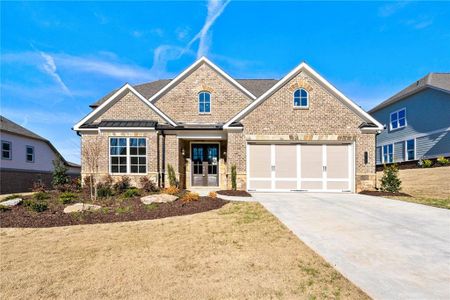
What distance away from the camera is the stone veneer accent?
18.6 metres

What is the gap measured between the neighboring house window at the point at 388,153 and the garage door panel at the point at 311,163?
1772 cm

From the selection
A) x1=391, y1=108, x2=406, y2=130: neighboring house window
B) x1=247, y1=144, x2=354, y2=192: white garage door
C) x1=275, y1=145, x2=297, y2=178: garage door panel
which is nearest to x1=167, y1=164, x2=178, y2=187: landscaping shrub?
x1=247, y1=144, x2=354, y2=192: white garage door

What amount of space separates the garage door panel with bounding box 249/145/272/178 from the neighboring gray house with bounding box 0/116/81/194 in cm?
1358

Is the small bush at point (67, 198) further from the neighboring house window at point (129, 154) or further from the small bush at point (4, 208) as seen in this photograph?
the neighboring house window at point (129, 154)

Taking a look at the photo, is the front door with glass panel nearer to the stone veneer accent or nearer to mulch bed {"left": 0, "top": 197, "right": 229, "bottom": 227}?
the stone veneer accent

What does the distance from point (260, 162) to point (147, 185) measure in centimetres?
644

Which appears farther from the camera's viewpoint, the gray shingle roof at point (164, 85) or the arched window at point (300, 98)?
the gray shingle roof at point (164, 85)

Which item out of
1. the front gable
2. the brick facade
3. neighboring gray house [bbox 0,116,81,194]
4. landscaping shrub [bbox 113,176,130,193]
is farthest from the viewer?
neighboring gray house [bbox 0,116,81,194]

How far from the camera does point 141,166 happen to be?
16297 millimetres

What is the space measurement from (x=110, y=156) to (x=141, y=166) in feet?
6.42

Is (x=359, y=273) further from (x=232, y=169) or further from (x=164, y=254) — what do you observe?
(x=232, y=169)

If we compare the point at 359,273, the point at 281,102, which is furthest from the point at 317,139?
the point at 359,273

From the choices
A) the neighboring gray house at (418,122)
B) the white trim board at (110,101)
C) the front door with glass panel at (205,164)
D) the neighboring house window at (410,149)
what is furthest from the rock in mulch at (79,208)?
the neighboring house window at (410,149)

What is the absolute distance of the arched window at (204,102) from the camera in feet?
61.3
